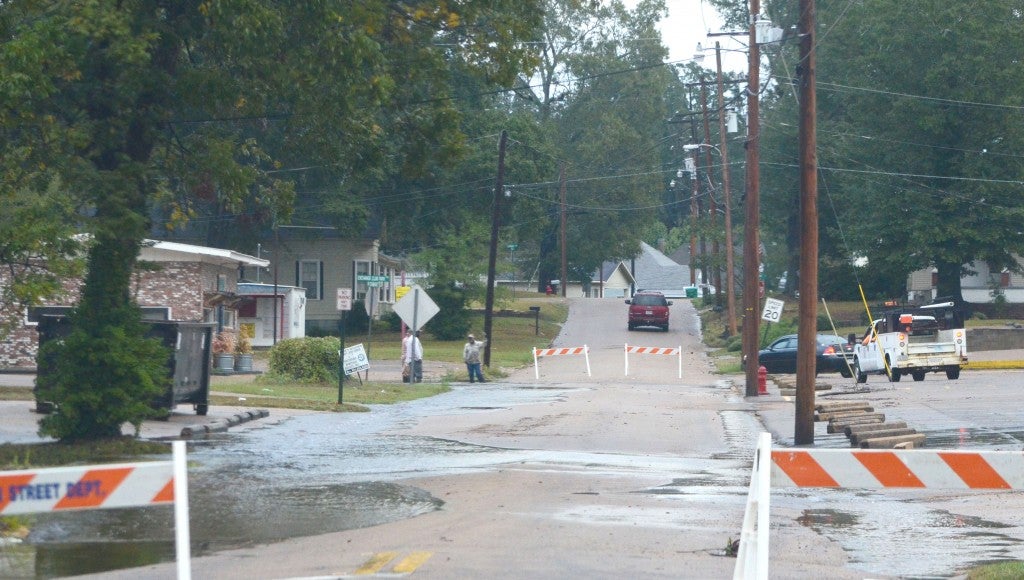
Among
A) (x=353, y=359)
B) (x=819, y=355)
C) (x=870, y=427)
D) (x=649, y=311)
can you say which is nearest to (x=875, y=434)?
(x=870, y=427)

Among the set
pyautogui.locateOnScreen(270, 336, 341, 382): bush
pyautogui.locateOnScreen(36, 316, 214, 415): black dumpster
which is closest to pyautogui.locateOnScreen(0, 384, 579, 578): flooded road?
pyautogui.locateOnScreen(36, 316, 214, 415): black dumpster

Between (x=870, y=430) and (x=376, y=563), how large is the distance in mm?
10808

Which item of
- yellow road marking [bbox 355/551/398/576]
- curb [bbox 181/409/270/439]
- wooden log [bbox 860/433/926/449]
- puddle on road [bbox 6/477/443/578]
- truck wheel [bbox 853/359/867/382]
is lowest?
puddle on road [bbox 6/477/443/578]

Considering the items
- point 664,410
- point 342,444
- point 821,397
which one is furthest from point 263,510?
point 821,397

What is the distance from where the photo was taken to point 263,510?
457 inches

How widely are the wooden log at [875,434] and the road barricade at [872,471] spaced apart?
33.9ft

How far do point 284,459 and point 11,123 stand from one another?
214 inches

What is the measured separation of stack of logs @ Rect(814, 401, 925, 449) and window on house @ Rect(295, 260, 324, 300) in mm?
43779

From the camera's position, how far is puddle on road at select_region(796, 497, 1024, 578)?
9016 millimetres

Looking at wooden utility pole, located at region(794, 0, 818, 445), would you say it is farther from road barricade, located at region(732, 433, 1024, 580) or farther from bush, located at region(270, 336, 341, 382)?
bush, located at region(270, 336, 341, 382)

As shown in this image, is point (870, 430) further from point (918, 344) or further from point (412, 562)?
point (918, 344)

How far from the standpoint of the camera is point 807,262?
1892 centimetres

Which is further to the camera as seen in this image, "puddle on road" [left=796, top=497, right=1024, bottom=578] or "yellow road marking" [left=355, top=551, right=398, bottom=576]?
"puddle on road" [left=796, top=497, right=1024, bottom=578]

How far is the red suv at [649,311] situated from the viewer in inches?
2510
